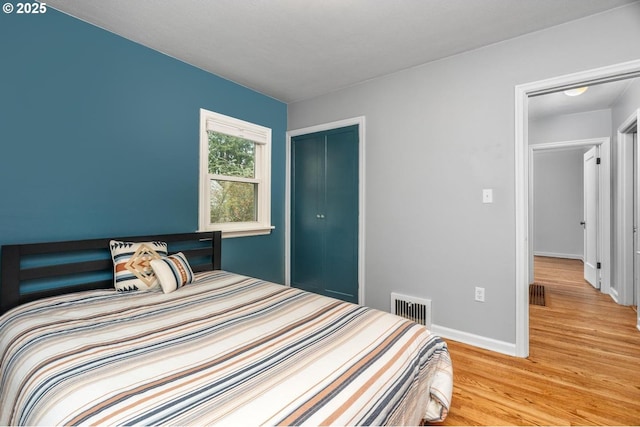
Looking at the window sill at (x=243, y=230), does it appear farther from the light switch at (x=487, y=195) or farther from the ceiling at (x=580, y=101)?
the ceiling at (x=580, y=101)

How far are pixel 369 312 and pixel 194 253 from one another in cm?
183

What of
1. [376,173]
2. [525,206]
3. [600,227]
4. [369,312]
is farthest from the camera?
[600,227]

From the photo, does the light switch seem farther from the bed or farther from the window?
the window

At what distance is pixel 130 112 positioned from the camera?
2418mm

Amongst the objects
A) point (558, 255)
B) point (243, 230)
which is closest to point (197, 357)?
point (243, 230)

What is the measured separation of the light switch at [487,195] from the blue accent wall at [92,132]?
2.64 meters

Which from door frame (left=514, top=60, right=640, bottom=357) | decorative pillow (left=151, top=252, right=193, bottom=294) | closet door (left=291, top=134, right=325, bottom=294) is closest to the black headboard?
decorative pillow (left=151, top=252, right=193, bottom=294)

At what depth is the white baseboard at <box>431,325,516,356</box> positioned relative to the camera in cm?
240

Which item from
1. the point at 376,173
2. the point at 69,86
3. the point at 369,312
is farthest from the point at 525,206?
the point at 69,86

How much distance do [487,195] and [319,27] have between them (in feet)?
6.29

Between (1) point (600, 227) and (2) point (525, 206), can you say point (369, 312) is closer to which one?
(2) point (525, 206)

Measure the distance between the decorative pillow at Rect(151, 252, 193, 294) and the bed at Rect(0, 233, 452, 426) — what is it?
92 millimetres

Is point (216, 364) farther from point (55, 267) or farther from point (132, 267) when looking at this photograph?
point (55, 267)

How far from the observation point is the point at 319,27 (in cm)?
224
